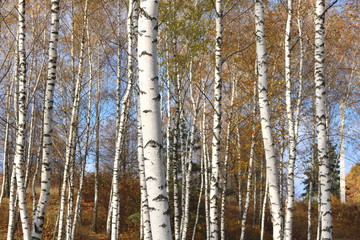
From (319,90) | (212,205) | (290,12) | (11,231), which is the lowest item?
(11,231)

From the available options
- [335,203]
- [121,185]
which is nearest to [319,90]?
[121,185]

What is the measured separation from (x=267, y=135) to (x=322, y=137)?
38.5 inches

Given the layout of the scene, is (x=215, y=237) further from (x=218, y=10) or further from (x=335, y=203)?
(x=335, y=203)

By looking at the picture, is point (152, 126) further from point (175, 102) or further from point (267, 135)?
point (175, 102)

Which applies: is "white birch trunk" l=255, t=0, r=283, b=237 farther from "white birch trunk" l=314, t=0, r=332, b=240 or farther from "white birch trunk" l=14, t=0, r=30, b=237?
"white birch trunk" l=14, t=0, r=30, b=237

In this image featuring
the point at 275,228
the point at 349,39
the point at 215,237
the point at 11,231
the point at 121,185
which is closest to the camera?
the point at 275,228

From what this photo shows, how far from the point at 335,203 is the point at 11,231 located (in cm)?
1790

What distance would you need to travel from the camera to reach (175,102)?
948 centimetres

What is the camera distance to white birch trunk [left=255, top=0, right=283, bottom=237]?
5.10 meters

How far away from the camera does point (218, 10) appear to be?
21.9 ft

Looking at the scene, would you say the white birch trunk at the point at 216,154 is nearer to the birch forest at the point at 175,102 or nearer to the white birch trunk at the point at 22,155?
the birch forest at the point at 175,102

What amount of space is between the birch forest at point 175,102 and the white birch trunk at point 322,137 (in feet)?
0.06

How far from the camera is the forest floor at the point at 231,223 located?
13766 mm

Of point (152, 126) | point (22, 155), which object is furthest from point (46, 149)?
point (152, 126)
